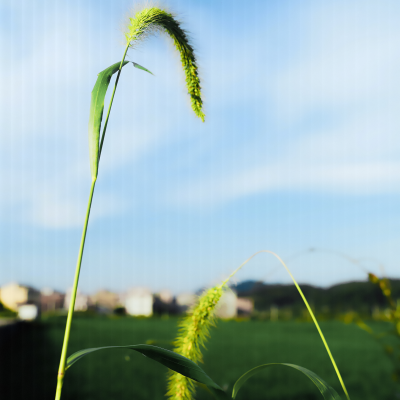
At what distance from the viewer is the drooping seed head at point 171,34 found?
0.57m

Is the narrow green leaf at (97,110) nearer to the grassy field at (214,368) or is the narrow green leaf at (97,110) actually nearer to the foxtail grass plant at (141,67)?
the foxtail grass plant at (141,67)

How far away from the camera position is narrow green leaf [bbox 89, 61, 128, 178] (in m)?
0.50

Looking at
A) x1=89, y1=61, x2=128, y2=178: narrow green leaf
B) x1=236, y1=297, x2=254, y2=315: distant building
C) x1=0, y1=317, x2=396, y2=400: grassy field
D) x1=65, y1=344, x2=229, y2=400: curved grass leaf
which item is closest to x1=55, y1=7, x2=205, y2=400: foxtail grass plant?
x1=89, y1=61, x2=128, y2=178: narrow green leaf

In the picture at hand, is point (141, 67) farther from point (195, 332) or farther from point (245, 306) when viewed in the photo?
point (245, 306)

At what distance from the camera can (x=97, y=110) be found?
1.74ft

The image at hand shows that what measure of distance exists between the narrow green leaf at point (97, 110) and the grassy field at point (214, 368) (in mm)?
1130

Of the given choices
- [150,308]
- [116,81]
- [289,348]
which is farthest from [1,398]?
[150,308]

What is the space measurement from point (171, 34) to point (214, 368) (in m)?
3.52

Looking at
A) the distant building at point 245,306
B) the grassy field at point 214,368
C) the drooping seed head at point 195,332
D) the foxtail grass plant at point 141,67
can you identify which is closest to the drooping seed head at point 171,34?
the foxtail grass plant at point 141,67

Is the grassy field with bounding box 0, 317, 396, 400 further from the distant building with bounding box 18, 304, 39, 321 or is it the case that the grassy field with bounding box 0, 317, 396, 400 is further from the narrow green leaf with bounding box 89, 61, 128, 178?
the distant building with bounding box 18, 304, 39, 321

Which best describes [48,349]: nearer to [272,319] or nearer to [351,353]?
[351,353]

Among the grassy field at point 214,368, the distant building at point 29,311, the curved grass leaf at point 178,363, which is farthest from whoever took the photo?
the distant building at point 29,311

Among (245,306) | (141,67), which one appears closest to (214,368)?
(141,67)

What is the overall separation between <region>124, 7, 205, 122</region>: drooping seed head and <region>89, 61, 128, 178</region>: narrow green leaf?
60 mm
